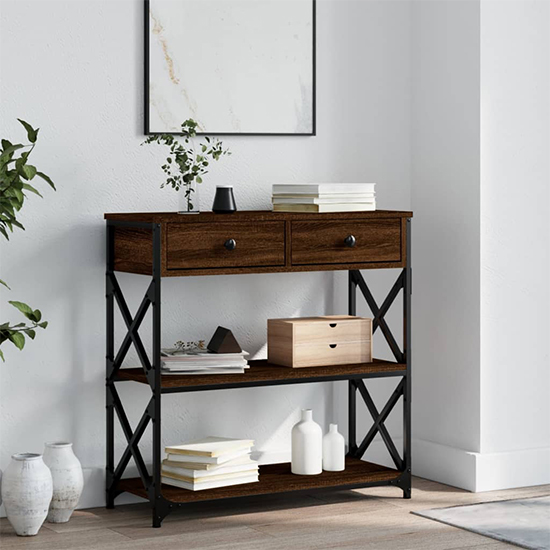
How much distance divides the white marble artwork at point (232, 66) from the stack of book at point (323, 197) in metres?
0.34

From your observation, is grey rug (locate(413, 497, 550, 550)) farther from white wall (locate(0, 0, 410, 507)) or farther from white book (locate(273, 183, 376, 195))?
white book (locate(273, 183, 376, 195))

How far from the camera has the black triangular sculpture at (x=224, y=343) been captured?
11.5ft

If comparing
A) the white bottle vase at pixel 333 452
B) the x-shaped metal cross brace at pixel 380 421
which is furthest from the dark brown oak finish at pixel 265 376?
the white bottle vase at pixel 333 452

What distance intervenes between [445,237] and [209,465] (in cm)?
128

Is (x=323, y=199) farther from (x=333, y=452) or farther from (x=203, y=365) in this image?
(x=333, y=452)

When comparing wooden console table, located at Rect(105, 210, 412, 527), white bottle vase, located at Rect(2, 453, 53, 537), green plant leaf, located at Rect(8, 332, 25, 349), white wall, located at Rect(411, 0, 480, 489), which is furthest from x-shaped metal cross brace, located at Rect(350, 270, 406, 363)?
green plant leaf, located at Rect(8, 332, 25, 349)

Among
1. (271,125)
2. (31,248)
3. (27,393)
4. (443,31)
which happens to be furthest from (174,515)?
(443,31)

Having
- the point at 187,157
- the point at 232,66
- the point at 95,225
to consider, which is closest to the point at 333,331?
the point at 187,157

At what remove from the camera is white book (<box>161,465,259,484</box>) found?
3.43 metres

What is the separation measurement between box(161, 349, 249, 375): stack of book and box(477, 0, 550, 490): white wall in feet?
3.20

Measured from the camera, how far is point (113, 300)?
3.59 meters

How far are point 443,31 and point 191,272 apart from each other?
4.81ft

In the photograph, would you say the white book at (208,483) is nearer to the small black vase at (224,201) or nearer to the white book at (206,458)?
the white book at (206,458)

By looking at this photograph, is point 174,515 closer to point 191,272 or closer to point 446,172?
point 191,272
